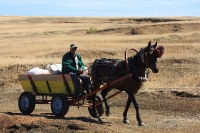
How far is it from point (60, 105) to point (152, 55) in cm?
289

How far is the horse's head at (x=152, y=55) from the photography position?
12602 millimetres

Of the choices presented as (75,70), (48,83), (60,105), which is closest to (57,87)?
(48,83)

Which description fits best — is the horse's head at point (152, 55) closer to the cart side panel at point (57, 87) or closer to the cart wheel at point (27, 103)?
the cart side panel at point (57, 87)

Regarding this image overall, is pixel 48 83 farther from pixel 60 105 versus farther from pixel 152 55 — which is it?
pixel 152 55

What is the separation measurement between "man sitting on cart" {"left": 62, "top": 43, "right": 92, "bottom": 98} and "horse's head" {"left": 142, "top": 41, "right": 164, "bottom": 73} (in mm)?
1772

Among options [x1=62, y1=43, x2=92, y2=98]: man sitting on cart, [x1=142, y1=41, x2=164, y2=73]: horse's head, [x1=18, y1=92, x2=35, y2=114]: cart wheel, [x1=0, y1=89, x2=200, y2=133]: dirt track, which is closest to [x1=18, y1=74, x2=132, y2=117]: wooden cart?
[x1=18, y1=92, x2=35, y2=114]: cart wheel

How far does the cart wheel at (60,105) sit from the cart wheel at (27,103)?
2.82ft

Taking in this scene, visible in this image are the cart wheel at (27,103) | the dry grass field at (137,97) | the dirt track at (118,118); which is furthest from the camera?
the cart wheel at (27,103)

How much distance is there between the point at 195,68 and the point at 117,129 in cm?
1364

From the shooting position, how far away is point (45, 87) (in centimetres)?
1459

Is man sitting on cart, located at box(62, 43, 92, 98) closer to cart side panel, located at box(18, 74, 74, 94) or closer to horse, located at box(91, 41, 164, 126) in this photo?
cart side panel, located at box(18, 74, 74, 94)

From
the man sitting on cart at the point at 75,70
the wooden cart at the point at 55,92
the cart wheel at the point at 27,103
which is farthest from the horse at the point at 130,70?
the cart wheel at the point at 27,103

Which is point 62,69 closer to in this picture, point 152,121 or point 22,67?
point 152,121

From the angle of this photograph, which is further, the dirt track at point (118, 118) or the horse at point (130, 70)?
the horse at point (130, 70)
